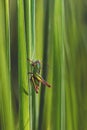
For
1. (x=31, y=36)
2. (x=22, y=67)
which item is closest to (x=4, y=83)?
(x=22, y=67)

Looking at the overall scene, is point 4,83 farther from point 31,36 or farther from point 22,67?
point 31,36

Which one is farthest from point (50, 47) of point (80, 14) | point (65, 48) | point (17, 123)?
point (17, 123)

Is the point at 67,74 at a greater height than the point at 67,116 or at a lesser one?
greater

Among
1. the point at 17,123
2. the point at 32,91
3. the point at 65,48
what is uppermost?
the point at 65,48

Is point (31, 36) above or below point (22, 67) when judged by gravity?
above

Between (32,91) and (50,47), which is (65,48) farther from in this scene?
(32,91)

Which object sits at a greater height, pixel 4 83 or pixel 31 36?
pixel 31 36

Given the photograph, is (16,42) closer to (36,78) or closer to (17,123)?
(36,78)

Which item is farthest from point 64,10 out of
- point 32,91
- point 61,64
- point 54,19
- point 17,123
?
point 17,123

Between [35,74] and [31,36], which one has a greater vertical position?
[31,36]
